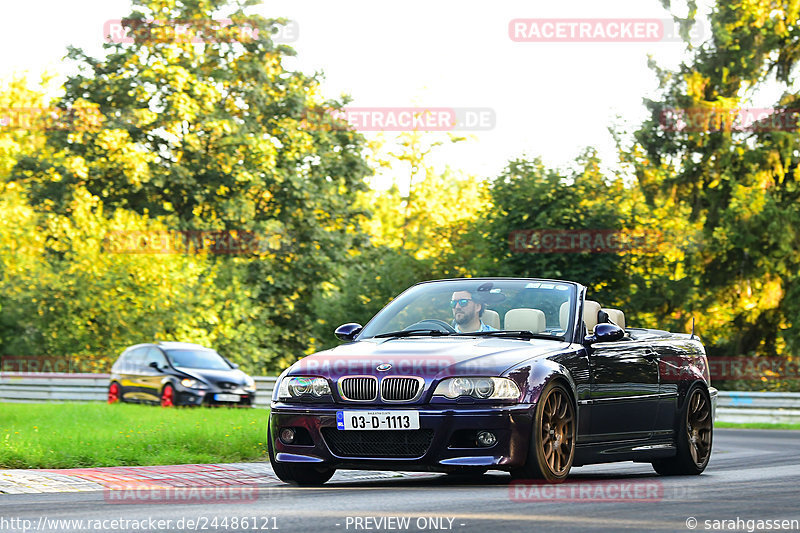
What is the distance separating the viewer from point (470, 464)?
9.04 meters

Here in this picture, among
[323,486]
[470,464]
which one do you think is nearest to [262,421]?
[323,486]

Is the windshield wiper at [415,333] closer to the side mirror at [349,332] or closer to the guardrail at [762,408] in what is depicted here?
the side mirror at [349,332]

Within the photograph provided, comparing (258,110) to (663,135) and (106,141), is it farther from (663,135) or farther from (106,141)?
(663,135)

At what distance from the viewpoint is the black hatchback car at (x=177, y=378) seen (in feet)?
88.3

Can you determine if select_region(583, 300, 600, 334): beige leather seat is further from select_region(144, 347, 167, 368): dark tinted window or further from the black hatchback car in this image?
select_region(144, 347, 167, 368): dark tinted window

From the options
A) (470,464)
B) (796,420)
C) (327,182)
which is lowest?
(796,420)

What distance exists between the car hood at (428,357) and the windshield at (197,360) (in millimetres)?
18507

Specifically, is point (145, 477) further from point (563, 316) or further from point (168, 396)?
point (168, 396)

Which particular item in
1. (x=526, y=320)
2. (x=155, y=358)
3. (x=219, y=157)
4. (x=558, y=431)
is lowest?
(x=155, y=358)

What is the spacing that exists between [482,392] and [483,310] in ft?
5.12

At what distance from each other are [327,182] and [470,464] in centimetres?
3937

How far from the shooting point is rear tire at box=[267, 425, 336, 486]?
32.5 ft

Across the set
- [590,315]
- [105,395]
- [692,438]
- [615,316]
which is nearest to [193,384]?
[105,395]

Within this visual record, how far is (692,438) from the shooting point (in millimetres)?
11914
